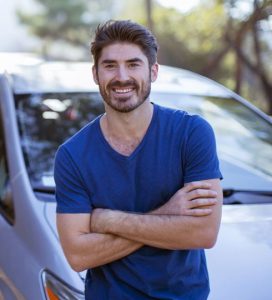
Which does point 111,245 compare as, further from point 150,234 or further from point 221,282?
point 221,282

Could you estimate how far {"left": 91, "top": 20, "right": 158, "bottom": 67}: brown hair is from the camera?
1.99m

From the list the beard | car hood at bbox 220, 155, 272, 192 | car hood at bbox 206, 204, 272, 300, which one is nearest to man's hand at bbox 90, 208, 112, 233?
the beard

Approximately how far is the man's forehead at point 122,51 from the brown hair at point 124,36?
0.01 metres

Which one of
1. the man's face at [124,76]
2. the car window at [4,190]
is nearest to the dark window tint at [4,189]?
the car window at [4,190]

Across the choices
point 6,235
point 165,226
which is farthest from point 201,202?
point 6,235

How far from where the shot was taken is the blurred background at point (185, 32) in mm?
12156

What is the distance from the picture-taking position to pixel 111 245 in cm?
196

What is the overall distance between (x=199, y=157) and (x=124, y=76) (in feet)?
1.12

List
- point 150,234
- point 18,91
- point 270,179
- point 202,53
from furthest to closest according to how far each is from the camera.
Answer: point 202,53 → point 18,91 → point 270,179 → point 150,234

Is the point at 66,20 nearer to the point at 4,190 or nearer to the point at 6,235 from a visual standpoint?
the point at 4,190

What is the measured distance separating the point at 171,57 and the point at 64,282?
19.6 meters

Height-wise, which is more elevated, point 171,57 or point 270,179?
point 270,179

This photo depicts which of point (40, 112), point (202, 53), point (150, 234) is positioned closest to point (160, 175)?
point (150, 234)

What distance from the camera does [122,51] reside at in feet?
6.57
